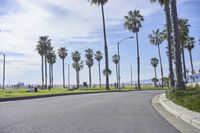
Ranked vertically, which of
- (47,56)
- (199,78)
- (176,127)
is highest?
(47,56)

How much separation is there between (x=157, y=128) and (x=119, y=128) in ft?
4.27

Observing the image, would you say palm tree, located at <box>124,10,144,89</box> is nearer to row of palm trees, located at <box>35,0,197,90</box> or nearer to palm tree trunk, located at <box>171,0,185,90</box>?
row of palm trees, located at <box>35,0,197,90</box>

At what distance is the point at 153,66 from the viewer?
15962 centimetres

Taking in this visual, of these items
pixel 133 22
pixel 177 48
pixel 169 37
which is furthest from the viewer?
pixel 133 22

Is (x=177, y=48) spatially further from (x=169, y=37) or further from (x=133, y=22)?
(x=133, y=22)

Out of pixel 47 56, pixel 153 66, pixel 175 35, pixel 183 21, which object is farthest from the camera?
pixel 153 66

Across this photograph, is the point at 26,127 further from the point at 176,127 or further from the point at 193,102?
the point at 193,102

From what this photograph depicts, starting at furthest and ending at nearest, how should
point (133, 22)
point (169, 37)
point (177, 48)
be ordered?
1. point (133, 22)
2. point (169, 37)
3. point (177, 48)

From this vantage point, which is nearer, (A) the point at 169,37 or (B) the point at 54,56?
(A) the point at 169,37

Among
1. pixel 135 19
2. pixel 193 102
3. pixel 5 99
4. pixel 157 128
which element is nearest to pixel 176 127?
pixel 157 128

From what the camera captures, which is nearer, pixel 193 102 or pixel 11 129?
pixel 11 129

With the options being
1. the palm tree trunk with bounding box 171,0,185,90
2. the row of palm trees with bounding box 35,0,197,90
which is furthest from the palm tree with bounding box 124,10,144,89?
the palm tree trunk with bounding box 171,0,185,90

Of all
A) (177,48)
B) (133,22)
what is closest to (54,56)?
(133,22)

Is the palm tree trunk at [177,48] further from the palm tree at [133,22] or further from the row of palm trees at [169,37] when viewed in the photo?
the palm tree at [133,22]
